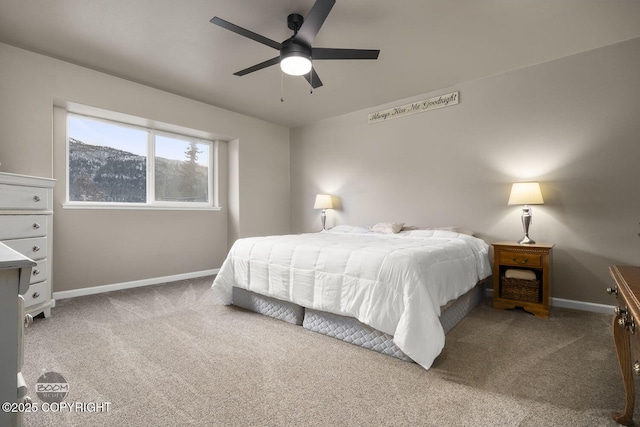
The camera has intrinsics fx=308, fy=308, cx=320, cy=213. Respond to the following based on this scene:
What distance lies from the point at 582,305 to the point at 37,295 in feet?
16.1

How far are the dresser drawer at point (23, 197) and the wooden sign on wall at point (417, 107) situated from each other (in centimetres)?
381

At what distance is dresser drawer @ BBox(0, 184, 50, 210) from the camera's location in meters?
2.38

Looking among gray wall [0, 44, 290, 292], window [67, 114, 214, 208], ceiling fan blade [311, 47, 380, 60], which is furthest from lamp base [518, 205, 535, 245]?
window [67, 114, 214, 208]

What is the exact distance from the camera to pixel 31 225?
8.45 feet

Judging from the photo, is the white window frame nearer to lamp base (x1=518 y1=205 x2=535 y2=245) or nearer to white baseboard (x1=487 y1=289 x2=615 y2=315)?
lamp base (x1=518 y1=205 x2=535 y2=245)

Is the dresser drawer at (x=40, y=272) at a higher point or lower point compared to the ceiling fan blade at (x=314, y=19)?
lower

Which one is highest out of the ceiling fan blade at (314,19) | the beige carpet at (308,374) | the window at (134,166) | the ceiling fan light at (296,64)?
the ceiling fan blade at (314,19)

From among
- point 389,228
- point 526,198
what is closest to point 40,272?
point 389,228

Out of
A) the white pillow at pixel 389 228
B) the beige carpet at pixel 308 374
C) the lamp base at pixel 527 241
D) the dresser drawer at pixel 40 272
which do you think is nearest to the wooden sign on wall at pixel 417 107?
the white pillow at pixel 389 228

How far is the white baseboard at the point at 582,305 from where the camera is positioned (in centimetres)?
284

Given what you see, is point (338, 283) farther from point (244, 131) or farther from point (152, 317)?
point (244, 131)

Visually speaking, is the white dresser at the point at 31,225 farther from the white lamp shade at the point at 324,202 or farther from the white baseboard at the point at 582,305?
the white baseboard at the point at 582,305

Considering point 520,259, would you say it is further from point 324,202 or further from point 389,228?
point 324,202

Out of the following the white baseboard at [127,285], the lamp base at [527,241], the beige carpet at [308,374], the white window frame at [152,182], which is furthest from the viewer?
the white window frame at [152,182]
